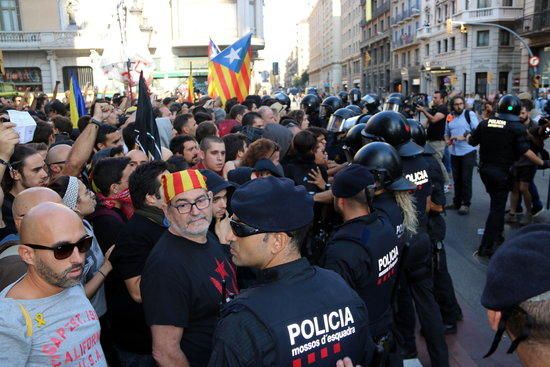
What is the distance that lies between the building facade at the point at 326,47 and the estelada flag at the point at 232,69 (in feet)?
258

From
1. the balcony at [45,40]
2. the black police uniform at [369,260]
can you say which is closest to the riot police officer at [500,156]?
the black police uniform at [369,260]

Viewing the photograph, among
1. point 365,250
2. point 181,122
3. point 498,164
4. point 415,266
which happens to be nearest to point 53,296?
point 365,250

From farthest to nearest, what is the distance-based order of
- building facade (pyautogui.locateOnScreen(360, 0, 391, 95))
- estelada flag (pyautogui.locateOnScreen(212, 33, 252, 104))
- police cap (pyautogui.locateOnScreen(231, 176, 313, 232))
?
building facade (pyautogui.locateOnScreen(360, 0, 391, 95)), estelada flag (pyautogui.locateOnScreen(212, 33, 252, 104)), police cap (pyautogui.locateOnScreen(231, 176, 313, 232))

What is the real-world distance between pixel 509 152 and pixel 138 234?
543 centimetres

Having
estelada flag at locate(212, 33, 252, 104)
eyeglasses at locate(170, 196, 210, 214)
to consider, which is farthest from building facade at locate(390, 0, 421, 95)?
eyeglasses at locate(170, 196, 210, 214)

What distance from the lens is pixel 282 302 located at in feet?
5.90

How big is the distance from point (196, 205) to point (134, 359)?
105cm

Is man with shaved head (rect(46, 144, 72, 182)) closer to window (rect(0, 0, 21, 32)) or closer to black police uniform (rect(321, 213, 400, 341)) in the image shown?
black police uniform (rect(321, 213, 400, 341))

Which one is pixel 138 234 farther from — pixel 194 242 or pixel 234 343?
pixel 234 343

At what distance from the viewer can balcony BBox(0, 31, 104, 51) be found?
3014cm

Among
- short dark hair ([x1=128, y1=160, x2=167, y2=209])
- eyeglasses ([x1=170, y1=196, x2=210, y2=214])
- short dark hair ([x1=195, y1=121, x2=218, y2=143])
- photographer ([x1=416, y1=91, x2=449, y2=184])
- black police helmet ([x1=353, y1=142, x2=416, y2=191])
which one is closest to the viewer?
eyeglasses ([x1=170, y1=196, x2=210, y2=214])

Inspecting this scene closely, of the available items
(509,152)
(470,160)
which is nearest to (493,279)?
(509,152)

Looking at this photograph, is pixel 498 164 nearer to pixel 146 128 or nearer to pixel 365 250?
pixel 365 250

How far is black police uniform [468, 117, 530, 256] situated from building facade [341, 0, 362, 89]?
80314mm
